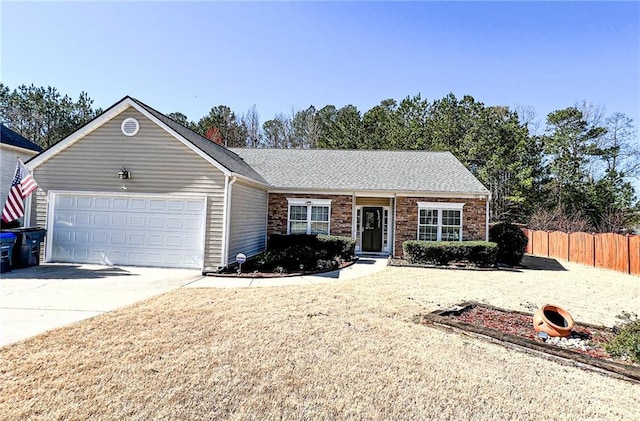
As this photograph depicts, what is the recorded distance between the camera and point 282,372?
3762 millimetres

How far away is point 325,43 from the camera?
12.5 meters

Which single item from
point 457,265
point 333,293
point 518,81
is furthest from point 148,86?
point 518,81

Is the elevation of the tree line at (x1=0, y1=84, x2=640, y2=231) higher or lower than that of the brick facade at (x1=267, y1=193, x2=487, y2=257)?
higher

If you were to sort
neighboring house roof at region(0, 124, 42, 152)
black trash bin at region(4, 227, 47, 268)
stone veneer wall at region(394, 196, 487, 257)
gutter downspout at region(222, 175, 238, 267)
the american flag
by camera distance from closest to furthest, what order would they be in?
black trash bin at region(4, 227, 47, 268) → the american flag → gutter downspout at region(222, 175, 238, 267) → stone veneer wall at region(394, 196, 487, 257) → neighboring house roof at region(0, 124, 42, 152)

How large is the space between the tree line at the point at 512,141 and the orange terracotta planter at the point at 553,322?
21.4 metres

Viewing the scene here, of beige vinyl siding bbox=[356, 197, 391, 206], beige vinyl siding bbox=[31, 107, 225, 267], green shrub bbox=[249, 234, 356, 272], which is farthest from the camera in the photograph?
beige vinyl siding bbox=[356, 197, 391, 206]

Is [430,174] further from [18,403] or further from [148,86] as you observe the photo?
[18,403]

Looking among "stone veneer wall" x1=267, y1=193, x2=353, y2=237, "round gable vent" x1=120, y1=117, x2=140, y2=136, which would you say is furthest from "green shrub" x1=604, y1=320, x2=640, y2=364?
"round gable vent" x1=120, y1=117, x2=140, y2=136

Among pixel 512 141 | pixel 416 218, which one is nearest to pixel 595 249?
pixel 416 218

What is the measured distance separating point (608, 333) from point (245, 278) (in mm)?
7618

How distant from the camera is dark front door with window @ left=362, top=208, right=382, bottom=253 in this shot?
15.6m

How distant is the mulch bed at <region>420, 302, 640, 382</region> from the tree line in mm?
21051

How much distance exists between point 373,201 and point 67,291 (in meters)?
11.6

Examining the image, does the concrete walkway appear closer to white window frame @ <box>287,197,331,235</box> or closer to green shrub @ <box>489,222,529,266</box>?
white window frame @ <box>287,197,331,235</box>
